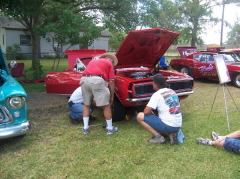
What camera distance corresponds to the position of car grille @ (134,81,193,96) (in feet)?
15.4

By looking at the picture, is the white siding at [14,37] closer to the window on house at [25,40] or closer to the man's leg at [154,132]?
the window on house at [25,40]

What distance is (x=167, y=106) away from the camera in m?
3.73

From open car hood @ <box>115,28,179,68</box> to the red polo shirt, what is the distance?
920mm

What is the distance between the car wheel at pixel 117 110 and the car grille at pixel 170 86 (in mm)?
550

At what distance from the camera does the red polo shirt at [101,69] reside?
4.33m

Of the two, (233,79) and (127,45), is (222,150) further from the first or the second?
(233,79)

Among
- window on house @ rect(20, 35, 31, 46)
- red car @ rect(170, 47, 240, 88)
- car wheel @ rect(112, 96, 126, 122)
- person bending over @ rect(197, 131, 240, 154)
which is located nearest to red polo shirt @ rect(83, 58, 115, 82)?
car wheel @ rect(112, 96, 126, 122)

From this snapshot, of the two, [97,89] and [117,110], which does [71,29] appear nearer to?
[117,110]

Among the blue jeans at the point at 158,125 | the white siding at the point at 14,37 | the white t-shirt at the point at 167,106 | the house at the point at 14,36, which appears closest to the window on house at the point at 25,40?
the house at the point at 14,36

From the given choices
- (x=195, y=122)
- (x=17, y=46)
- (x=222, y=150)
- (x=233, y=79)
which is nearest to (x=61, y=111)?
(x=195, y=122)

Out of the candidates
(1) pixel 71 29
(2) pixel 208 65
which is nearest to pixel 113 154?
(1) pixel 71 29

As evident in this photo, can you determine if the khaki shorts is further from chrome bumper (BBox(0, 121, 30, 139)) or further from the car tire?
the car tire

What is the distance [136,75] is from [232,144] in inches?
110

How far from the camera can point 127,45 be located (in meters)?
5.29
